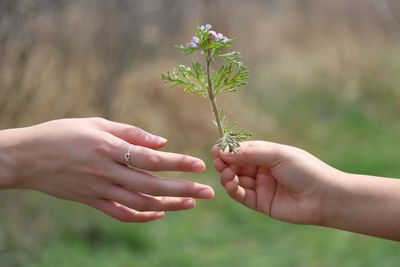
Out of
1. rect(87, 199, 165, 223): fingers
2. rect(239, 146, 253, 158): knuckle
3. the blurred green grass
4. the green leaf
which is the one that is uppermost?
the blurred green grass

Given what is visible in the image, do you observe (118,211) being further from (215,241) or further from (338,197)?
(215,241)

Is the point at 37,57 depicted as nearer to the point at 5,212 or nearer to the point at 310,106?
the point at 5,212

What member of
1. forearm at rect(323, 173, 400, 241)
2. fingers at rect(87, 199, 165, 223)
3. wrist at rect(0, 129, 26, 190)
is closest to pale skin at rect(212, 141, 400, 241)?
forearm at rect(323, 173, 400, 241)

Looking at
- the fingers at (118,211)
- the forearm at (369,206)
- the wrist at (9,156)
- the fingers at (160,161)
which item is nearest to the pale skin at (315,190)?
the forearm at (369,206)

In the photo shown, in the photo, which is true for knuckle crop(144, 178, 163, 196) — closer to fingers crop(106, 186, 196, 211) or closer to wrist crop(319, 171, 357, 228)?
fingers crop(106, 186, 196, 211)

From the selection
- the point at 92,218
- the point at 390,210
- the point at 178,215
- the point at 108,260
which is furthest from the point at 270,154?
the point at 178,215

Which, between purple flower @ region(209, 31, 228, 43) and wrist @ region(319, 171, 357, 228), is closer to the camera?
purple flower @ region(209, 31, 228, 43)

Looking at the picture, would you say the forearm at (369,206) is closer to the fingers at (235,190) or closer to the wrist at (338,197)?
the wrist at (338,197)

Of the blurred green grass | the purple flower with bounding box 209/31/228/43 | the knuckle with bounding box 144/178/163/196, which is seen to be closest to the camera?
the purple flower with bounding box 209/31/228/43
